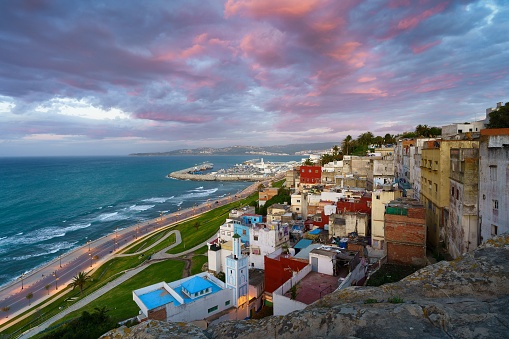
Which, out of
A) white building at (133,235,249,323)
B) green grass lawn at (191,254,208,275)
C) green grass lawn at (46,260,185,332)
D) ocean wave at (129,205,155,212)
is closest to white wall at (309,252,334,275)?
white building at (133,235,249,323)

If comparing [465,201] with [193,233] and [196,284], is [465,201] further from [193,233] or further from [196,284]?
[193,233]

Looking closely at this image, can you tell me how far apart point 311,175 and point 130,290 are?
39096 millimetres

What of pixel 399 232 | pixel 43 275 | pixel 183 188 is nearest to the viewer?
pixel 399 232

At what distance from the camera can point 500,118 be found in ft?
141

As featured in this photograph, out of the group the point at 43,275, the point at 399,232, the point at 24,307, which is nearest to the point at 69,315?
the point at 24,307

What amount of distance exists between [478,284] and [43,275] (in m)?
54.0

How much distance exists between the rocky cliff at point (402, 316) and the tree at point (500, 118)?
1676 inches

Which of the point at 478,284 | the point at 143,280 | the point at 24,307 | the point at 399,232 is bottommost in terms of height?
the point at 24,307

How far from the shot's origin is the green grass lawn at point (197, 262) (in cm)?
3688

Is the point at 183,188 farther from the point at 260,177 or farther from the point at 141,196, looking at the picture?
the point at 260,177

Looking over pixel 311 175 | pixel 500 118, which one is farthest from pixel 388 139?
pixel 500 118

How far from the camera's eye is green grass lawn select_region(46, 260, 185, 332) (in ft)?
95.6

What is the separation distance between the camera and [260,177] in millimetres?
165000

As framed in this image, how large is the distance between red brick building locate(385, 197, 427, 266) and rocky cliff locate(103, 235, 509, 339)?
13932mm
